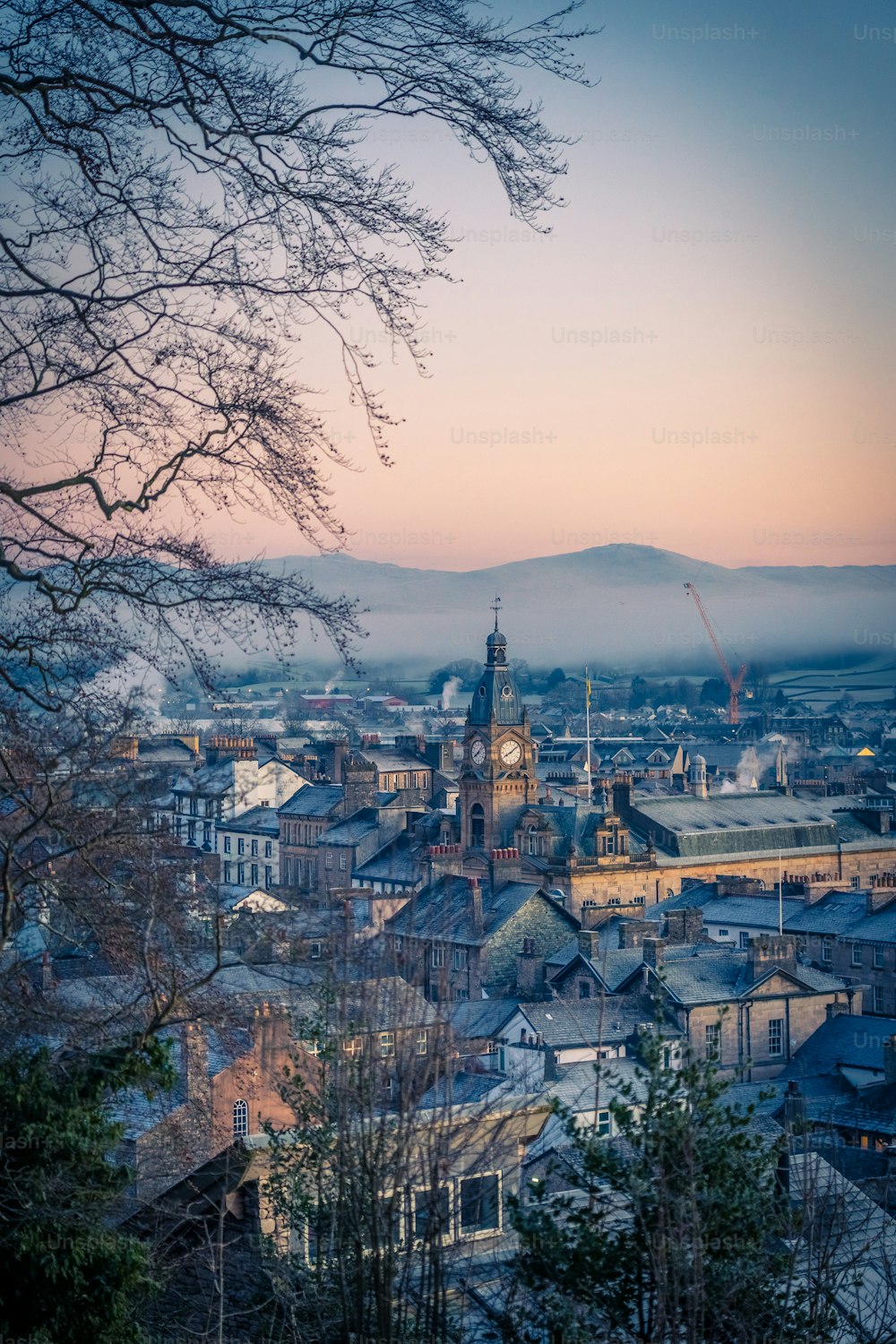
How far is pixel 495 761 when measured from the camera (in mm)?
66562

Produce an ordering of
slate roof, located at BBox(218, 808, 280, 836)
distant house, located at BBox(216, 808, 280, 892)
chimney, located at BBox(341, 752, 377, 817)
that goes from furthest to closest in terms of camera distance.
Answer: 1. slate roof, located at BBox(218, 808, 280, 836)
2. distant house, located at BBox(216, 808, 280, 892)
3. chimney, located at BBox(341, 752, 377, 817)

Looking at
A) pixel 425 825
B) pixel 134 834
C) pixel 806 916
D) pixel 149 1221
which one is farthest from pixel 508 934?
pixel 134 834

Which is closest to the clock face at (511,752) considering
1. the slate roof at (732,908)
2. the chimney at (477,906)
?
the slate roof at (732,908)

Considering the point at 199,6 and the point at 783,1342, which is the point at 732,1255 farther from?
the point at 199,6

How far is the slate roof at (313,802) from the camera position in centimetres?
7244

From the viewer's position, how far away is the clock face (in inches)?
2645

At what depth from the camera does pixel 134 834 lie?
34.3 ft

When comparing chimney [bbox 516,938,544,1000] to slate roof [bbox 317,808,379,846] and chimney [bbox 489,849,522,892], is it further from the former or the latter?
slate roof [bbox 317,808,379,846]

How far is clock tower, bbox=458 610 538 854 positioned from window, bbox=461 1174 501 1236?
47.7 meters

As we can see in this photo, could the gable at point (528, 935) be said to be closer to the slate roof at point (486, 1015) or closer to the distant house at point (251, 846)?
the slate roof at point (486, 1015)

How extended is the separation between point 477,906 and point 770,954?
39.5 ft

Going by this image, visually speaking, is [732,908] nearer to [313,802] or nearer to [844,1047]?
[844,1047]

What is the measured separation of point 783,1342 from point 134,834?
5.17m

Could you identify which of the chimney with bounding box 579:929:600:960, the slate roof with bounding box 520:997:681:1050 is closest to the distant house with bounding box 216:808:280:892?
the chimney with bounding box 579:929:600:960
